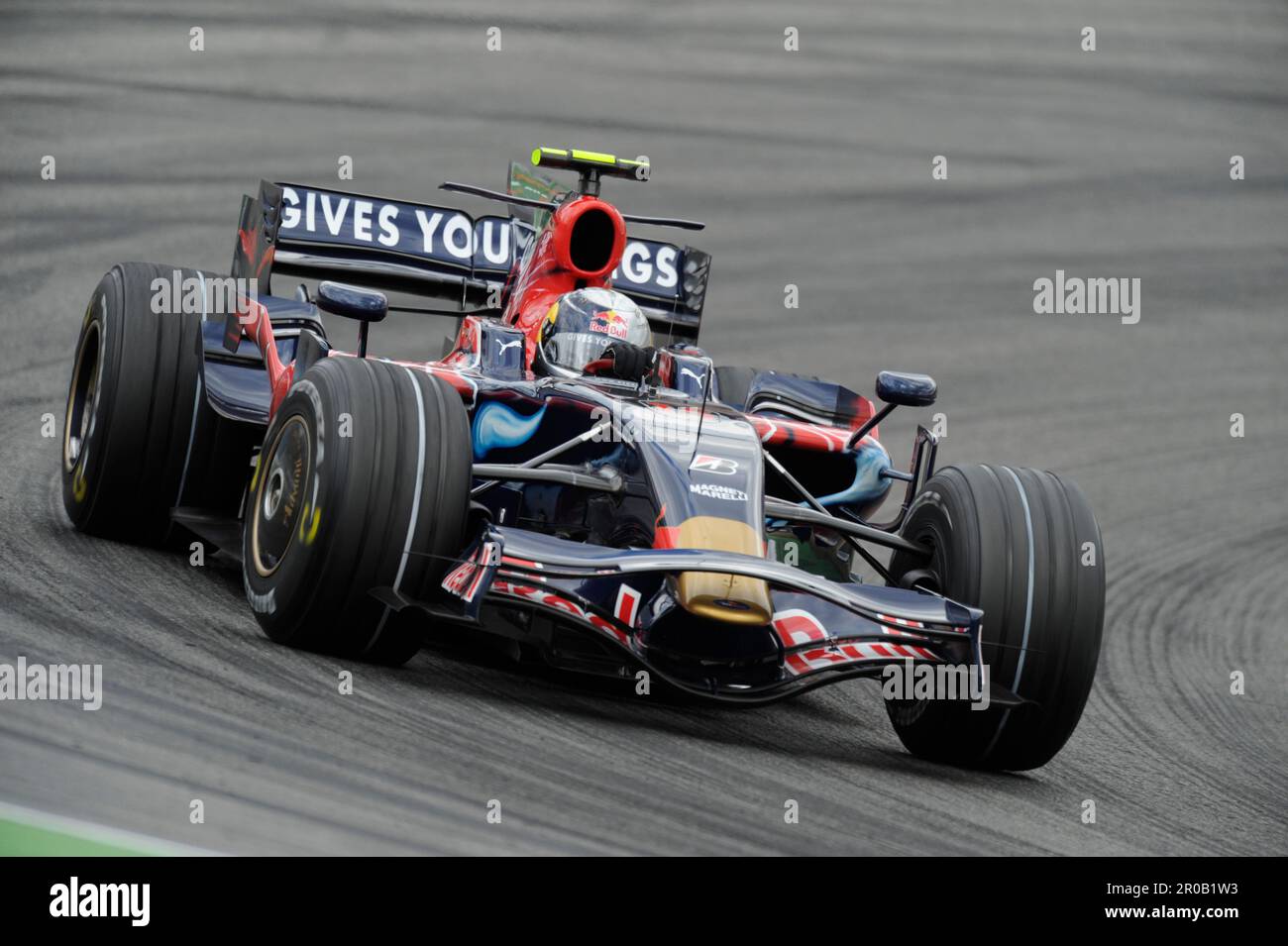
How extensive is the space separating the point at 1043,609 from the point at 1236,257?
14427mm

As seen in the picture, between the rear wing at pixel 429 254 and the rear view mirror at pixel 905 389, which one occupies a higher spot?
the rear wing at pixel 429 254

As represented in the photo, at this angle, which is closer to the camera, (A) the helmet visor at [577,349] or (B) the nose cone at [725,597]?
(B) the nose cone at [725,597]

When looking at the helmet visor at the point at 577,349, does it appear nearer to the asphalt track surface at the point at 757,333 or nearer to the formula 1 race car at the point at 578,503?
the formula 1 race car at the point at 578,503

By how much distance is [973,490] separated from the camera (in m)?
7.43

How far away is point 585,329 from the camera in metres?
8.72

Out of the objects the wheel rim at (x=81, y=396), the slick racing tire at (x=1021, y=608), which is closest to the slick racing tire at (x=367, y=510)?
the slick racing tire at (x=1021, y=608)

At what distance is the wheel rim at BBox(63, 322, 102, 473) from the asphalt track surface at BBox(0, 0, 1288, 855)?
38 centimetres

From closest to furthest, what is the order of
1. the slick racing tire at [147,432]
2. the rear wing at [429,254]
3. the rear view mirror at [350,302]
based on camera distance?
the rear view mirror at [350,302], the slick racing tire at [147,432], the rear wing at [429,254]

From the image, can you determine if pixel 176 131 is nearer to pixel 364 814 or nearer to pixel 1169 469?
pixel 1169 469

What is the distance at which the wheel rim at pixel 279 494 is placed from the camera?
23.2 feet

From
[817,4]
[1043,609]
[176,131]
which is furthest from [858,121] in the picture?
[1043,609]

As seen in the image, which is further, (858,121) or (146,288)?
(858,121)

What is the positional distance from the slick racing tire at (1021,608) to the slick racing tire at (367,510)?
1.94 m

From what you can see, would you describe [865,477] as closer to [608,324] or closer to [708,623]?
[608,324]
